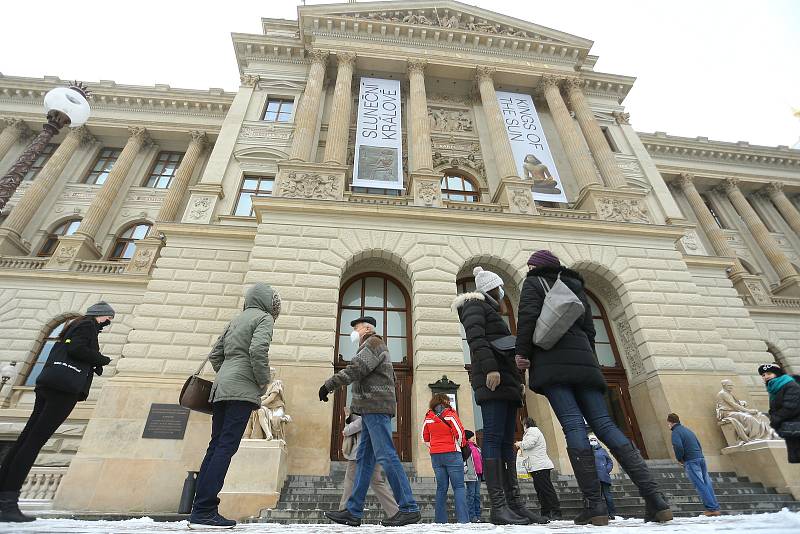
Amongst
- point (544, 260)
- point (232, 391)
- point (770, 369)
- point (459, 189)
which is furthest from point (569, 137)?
point (232, 391)

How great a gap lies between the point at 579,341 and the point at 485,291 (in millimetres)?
1233

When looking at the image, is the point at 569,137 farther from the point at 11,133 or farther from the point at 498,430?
the point at 11,133

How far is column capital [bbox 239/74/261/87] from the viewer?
1867 centimetres

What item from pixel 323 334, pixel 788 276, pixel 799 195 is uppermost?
pixel 799 195

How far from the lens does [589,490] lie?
323 centimetres

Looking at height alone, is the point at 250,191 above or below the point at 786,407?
above

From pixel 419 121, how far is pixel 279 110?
22.3 ft

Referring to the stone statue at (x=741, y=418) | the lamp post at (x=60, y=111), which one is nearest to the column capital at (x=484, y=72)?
the stone statue at (x=741, y=418)

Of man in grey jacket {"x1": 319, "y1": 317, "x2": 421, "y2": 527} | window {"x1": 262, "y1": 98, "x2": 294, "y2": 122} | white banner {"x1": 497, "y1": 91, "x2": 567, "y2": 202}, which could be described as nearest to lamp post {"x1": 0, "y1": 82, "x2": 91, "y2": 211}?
man in grey jacket {"x1": 319, "y1": 317, "x2": 421, "y2": 527}

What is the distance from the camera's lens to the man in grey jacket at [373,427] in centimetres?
390

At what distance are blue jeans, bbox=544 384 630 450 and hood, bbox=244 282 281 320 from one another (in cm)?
276

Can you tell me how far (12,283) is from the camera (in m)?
15.7

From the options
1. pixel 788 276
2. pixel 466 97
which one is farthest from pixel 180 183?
pixel 788 276

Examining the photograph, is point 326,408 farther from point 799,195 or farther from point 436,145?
point 799,195
